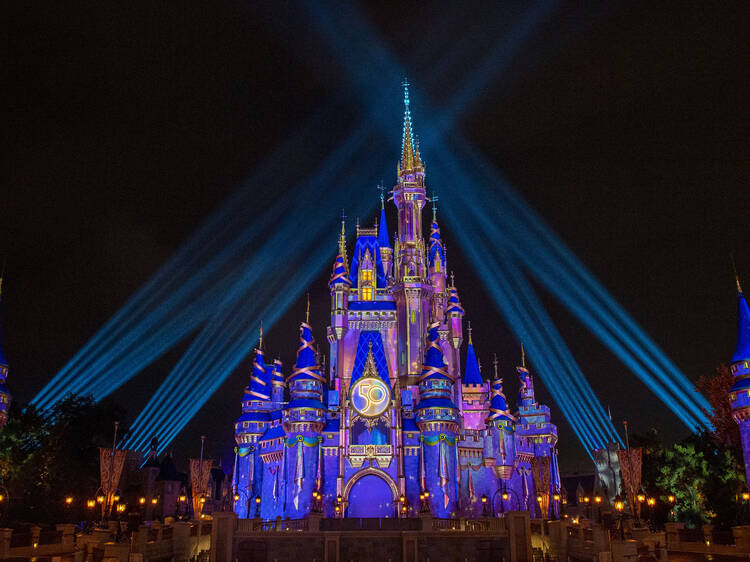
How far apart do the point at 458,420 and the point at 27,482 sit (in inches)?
1397

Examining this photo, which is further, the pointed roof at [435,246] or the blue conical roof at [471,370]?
the pointed roof at [435,246]

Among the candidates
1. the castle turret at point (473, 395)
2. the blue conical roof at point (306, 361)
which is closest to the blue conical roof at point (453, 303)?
the castle turret at point (473, 395)

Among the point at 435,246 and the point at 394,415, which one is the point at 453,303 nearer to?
the point at 435,246

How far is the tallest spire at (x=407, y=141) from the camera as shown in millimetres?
75250

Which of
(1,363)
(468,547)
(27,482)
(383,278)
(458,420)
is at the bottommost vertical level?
(468,547)

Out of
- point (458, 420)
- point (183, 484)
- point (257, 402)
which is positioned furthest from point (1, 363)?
point (183, 484)

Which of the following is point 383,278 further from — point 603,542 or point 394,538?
point 603,542

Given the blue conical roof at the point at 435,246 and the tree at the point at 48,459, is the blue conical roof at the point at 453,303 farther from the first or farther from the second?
the tree at the point at 48,459

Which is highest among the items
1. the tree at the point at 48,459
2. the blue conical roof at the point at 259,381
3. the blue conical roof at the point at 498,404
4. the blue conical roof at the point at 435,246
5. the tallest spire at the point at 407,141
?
the tallest spire at the point at 407,141

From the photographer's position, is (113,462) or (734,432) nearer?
(113,462)

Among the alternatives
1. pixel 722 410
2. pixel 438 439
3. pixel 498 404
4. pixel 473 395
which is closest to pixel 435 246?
pixel 473 395

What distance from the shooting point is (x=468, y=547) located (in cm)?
3747

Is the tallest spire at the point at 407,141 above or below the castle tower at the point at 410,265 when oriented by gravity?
above

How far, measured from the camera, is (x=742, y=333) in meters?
39.7
